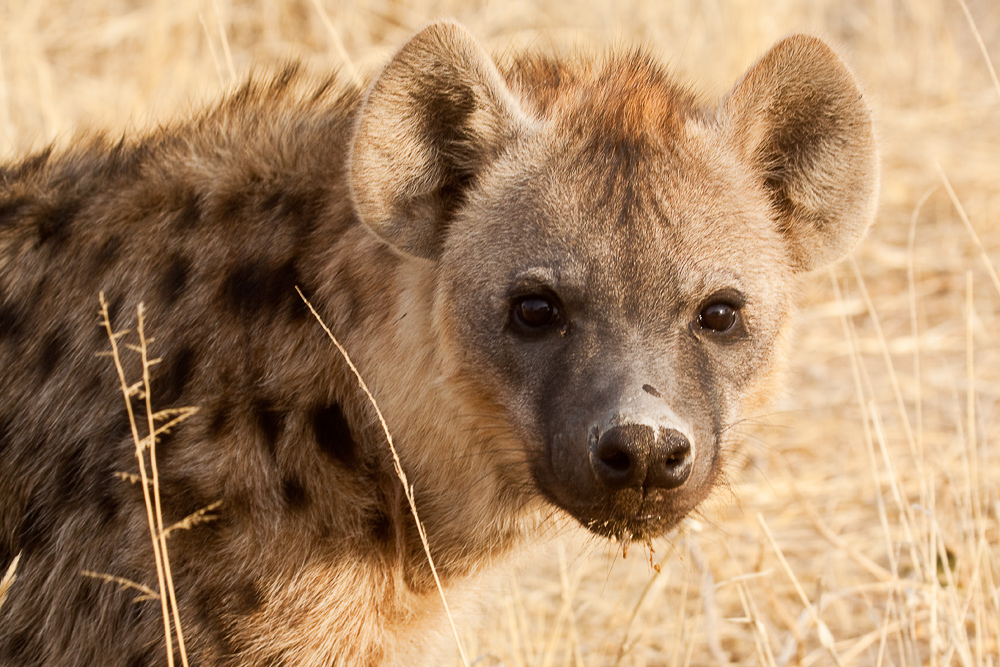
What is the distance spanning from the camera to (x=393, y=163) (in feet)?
6.94

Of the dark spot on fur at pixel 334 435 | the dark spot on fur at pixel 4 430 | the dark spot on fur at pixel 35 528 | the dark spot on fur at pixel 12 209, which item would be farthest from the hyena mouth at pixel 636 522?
the dark spot on fur at pixel 12 209

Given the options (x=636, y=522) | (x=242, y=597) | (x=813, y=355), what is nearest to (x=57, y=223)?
(x=242, y=597)

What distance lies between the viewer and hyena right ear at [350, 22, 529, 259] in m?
2.06

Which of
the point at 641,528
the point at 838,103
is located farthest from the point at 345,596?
the point at 838,103

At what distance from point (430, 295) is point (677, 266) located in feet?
1.53

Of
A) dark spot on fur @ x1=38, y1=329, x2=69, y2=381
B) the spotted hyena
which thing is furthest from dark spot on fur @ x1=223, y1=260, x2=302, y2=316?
dark spot on fur @ x1=38, y1=329, x2=69, y2=381

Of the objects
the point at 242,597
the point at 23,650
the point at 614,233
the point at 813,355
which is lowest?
the point at 813,355

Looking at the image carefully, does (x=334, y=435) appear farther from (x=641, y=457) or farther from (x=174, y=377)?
(x=641, y=457)

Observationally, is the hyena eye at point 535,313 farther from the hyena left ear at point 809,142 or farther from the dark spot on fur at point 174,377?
the dark spot on fur at point 174,377

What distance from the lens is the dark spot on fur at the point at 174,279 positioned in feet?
7.53

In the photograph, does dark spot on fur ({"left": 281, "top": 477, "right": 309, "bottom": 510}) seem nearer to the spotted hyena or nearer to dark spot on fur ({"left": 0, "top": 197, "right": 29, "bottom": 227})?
the spotted hyena

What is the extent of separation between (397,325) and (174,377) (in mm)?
449

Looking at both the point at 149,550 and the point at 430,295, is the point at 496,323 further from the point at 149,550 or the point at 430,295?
the point at 149,550

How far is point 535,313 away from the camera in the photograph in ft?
6.76
